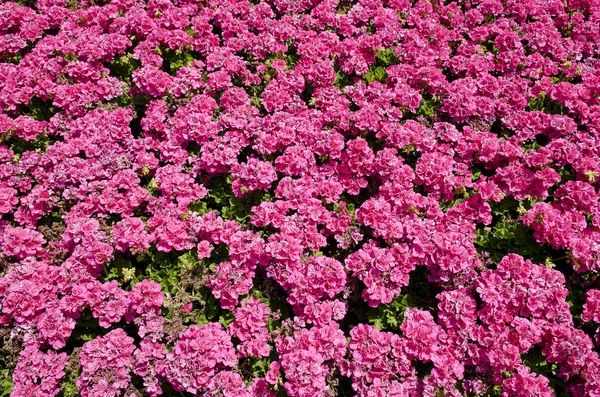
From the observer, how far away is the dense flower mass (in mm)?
5246

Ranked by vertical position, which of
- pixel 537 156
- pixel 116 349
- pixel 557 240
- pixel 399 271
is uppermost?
pixel 537 156

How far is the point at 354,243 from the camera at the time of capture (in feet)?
20.4

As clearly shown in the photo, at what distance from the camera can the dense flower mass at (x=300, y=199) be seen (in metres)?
5.25

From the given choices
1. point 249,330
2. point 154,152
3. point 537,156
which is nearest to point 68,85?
point 154,152

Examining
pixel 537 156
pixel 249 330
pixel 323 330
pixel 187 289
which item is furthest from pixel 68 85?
pixel 537 156

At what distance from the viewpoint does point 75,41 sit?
857 cm

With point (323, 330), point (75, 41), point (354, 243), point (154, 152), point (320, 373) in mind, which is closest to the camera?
point (320, 373)

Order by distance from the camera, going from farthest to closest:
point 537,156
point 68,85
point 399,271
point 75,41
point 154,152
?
point 75,41 < point 68,85 < point 154,152 < point 537,156 < point 399,271

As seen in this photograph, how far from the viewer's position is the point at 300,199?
6.41 m

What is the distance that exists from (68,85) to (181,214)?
12.1 ft

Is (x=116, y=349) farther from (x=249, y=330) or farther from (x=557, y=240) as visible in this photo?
(x=557, y=240)

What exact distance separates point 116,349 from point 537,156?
21.2ft

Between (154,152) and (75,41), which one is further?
(75,41)

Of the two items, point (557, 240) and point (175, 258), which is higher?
point (557, 240)
